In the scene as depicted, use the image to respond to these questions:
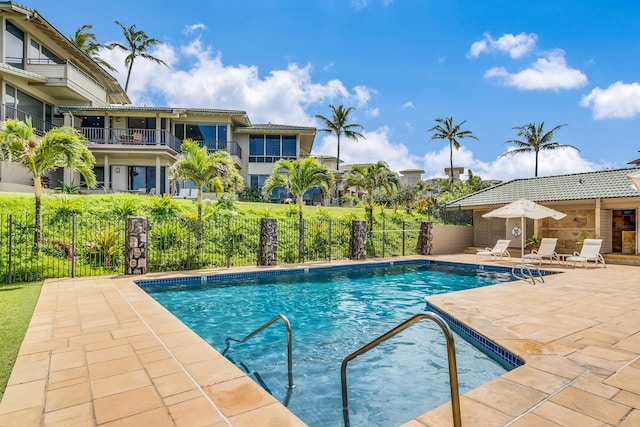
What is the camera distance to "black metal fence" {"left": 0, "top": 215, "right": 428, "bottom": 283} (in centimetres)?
1073

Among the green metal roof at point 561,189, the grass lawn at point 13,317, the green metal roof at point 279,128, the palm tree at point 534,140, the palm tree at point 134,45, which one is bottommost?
the grass lawn at point 13,317

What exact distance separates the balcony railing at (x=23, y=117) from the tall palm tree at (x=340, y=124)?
23495mm

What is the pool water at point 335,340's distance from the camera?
4371 millimetres

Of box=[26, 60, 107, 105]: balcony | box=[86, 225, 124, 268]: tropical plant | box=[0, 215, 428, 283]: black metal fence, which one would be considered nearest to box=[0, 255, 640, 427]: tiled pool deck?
box=[0, 215, 428, 283]: black metal fence

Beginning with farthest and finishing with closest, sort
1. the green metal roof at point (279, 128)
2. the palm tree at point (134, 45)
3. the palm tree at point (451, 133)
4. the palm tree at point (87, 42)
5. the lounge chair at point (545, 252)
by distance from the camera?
the palm tree at point (451, 133) < the palm tree at point (134, 45) < the palm tree at point (87, 42) < the green metal roof at point (279, 128) < the lounge chair at point (545, 252)

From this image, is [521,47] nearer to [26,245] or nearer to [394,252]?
[394,252]

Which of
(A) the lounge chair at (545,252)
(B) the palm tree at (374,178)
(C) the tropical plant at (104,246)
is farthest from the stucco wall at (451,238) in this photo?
(C) the tropical plant at (104,246)

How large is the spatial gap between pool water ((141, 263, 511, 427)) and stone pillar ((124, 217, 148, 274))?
1.47 m

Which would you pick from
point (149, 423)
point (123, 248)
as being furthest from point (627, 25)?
point (123, 248)

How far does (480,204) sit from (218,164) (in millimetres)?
15124

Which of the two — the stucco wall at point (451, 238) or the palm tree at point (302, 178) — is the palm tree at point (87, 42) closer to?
the palm tree at point (302, 178)

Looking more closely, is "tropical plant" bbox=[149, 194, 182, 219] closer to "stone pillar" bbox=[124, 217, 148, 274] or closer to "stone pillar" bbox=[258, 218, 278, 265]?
"stone pillar" bbox=[124, 217, 148, 274]

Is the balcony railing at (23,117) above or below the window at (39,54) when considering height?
below

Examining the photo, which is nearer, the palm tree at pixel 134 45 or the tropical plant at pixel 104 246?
the tropical plant at pixel 104 246
